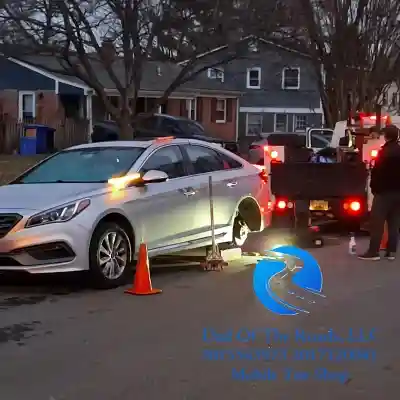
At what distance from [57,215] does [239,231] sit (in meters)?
3.64

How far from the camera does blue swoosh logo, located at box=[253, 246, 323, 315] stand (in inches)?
309

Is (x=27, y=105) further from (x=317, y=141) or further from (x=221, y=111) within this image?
(x=317, y=141)

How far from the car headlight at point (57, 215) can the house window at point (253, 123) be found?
41476mm

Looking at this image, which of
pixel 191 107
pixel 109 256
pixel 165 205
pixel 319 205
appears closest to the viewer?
pixel 109 256

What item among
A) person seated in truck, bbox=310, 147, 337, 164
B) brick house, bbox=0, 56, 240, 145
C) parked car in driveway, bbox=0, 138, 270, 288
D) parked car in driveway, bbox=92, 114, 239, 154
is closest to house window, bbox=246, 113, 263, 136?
brick house, bbox=0, 56, 240, 145

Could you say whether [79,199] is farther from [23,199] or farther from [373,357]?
[373,357]

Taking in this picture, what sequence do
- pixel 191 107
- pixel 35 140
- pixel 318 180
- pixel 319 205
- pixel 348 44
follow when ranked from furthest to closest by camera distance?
pixel 191 107 → pixel 35 140 → pixel 348 44 → pixel 319 205 → pixel 318 180

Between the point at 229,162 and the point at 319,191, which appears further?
the point at 319,191

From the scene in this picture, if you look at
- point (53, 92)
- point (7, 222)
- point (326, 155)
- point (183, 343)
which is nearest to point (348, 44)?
point (326, 155)

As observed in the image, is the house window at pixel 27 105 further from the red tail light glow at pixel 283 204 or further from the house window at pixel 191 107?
the red tail light glow at pixel 283 204

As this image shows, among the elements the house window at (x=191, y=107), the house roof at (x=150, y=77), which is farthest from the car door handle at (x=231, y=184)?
the house window at (x=191, y=107)

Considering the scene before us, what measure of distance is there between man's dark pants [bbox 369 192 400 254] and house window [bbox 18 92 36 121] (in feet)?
99.2

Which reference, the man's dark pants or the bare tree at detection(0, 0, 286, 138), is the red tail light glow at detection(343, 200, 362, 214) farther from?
the bare tree at detection(0, 0, 286, 138)

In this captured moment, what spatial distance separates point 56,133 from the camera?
35.5m
